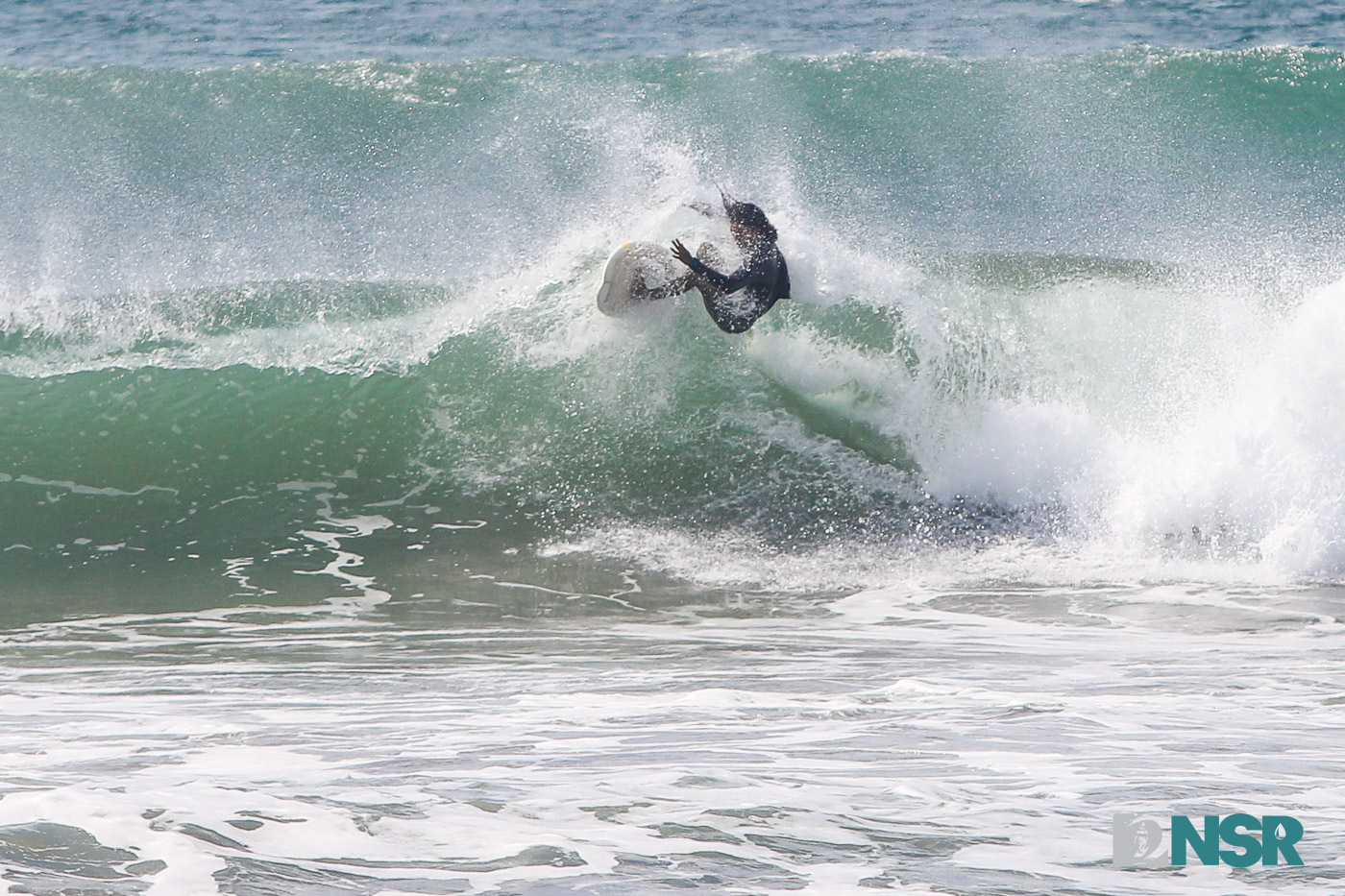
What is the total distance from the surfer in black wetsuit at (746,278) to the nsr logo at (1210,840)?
5225 millimetres

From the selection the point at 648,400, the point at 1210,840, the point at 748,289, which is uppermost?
the point at 748,289

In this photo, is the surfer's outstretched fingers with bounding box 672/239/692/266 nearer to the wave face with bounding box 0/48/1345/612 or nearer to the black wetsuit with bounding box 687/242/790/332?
the black wetsuit with bounding box 687/242/790/332

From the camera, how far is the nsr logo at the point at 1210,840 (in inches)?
145

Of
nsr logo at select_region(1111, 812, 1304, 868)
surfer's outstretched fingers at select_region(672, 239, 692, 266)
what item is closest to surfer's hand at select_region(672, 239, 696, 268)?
surfer's outstretched fingers at select_region(672, 239, 692, 266)

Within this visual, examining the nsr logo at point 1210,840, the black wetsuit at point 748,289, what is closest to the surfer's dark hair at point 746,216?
the black wetsuit at point 748,289

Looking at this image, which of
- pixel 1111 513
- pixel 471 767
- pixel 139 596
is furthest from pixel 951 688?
pixel 139 596

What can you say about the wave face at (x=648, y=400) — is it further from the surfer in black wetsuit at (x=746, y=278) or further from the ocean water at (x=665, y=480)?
the surfer in black wetsuit at (x=746, y=278)

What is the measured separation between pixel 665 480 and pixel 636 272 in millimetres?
1470

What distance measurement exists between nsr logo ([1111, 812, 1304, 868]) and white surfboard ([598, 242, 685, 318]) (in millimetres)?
5627

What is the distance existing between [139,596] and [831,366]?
198 inches

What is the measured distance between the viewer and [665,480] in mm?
8844

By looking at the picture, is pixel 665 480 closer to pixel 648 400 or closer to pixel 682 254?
pixel 648 400

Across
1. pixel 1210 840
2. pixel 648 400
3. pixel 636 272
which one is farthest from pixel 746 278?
pixel 1210 840

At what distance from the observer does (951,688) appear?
5.58m
